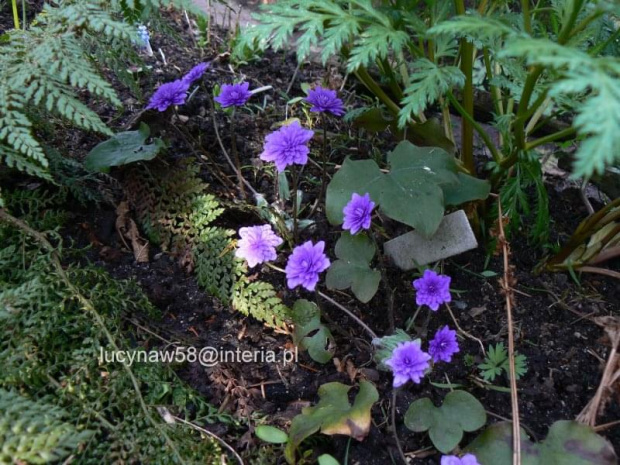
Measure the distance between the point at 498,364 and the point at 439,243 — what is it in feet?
1.06

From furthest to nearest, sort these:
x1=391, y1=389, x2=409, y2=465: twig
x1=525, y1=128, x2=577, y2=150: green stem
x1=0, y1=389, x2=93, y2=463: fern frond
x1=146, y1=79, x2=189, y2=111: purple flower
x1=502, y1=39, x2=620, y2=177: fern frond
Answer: x1=146, y1=79, x2=189, y2=111: purple flower < x1=525, y1=128, x2=577, y2=150: green stem < x1=391, y1=389, x2=409, y2=465: twig < x1=0, y1=389, x2=93, y2=463: fern frond < x1=502, y1=39, x2=620, y2=177: fern frond

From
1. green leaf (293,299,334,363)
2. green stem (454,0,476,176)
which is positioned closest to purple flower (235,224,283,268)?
green leaf (293,299,334,363)

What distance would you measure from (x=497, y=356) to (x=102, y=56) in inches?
48.1

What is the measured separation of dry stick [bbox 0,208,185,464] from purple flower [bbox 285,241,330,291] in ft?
1.25

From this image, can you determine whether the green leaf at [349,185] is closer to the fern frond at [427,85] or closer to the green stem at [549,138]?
the fern frond at [427,85]

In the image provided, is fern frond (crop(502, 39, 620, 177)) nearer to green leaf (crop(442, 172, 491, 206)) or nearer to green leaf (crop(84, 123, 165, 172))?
green leaf (crop(442, 172, 491, 206))

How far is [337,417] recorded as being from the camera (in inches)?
46.2

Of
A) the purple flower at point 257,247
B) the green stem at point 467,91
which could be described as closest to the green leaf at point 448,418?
the purple flower at point 257,247

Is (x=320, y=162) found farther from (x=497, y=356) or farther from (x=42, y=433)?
(x=42, y=433)

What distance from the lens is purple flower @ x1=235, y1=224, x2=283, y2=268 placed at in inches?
51.1

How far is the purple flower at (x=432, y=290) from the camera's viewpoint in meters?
1.23

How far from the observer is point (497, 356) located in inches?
52.6

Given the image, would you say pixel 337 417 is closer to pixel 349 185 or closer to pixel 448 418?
pixel 448 418

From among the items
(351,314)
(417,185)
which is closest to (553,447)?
(351,314)
